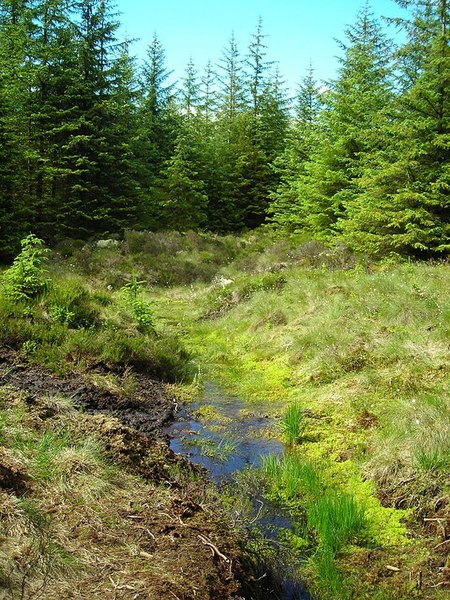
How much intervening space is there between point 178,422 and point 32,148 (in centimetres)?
1673

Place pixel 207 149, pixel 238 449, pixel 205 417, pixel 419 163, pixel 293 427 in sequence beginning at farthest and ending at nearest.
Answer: pixel 207 149 < pixel 419 163 < pixel 205 417 < pixel 293 427 < pixel 238 449

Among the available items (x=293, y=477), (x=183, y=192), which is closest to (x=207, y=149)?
(x=183, y=192)

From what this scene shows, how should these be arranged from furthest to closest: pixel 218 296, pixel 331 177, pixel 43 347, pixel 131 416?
1. pixel 331 177
2. pixel 218 296
3. pixel 43 347
4. pixel 131 416

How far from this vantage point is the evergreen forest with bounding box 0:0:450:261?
42.5ft

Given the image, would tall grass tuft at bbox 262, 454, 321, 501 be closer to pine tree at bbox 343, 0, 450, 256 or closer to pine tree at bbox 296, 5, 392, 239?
pine tree at bbox 343, 0, 450, 256

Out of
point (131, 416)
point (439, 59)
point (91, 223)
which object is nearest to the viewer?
point (131, 416)

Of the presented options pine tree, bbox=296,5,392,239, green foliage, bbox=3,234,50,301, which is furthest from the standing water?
pine tree, bbox=296,5,392,239

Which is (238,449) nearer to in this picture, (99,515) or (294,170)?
(99,515)

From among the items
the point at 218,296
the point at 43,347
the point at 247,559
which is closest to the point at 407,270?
the point at 218,296

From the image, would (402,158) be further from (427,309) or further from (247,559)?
(247,559)

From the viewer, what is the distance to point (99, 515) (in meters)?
3.74

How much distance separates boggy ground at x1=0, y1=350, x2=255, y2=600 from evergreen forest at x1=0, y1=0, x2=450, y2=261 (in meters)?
9.83

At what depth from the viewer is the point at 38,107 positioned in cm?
2012

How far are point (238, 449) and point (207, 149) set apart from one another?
80.5ft
